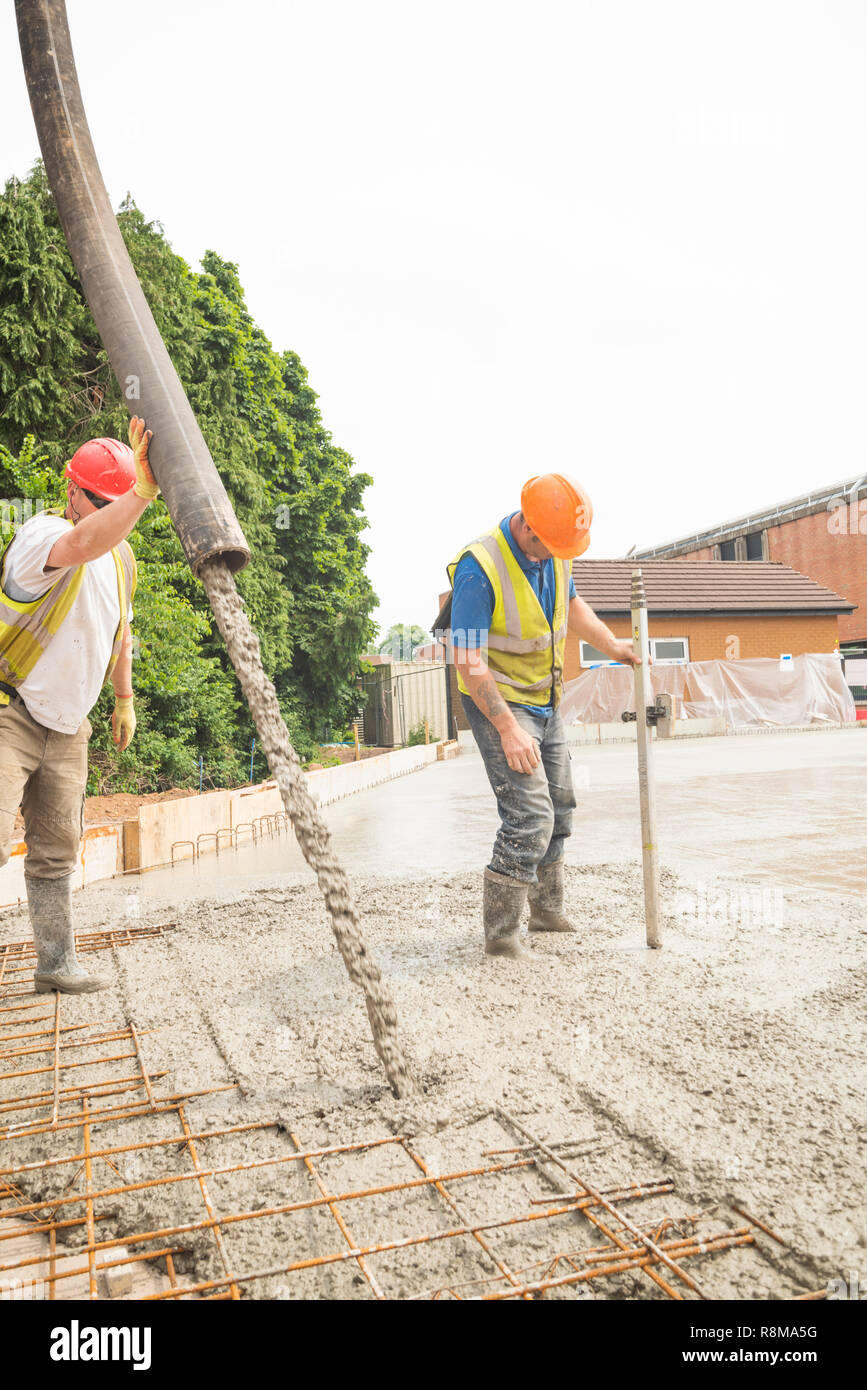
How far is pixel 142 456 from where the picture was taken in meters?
2.84

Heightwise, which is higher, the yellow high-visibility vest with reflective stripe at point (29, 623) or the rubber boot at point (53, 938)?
the yellow high-visibility vest with reflective stripe at point (29, 623)

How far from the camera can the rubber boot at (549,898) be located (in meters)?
4.09

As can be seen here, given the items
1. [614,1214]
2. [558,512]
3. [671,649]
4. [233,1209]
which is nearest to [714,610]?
[671,649]

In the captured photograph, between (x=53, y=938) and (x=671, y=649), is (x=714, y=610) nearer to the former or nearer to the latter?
(x=671, y=649)

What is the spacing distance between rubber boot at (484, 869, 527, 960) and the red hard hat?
82.1 inches

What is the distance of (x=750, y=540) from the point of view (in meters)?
41.8

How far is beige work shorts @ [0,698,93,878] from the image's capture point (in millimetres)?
3254

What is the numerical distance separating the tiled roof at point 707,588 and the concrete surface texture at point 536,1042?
21419 millimetres

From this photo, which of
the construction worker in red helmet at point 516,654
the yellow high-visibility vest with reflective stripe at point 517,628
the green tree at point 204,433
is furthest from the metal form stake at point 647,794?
the green tree at point 204,433

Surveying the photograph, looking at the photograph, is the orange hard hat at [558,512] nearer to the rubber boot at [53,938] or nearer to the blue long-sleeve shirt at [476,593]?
the blue long-sleeve shirt at [476,593]

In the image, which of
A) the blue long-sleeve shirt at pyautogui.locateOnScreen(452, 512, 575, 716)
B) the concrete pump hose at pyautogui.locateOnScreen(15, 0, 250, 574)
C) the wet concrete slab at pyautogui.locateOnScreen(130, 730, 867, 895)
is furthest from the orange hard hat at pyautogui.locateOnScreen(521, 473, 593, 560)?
the wet concrete slab at pyautogui.locateOnScreen(130, 730, 867, 895)

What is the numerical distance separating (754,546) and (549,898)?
134 feet

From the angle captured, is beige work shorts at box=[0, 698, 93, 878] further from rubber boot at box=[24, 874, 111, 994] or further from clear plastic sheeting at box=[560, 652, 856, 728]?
clear plastic sheeting at box=[560, 652, 856, 728]
